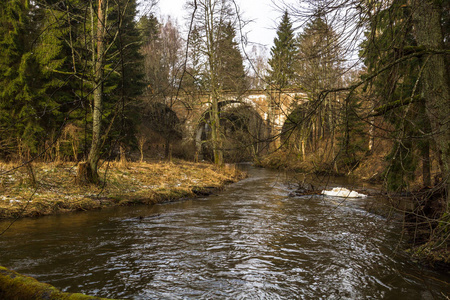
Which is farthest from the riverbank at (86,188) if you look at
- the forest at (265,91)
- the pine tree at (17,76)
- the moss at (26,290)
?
the moss at (26,290)

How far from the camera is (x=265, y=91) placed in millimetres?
5266

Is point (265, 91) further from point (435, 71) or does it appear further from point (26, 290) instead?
point (26, 290)

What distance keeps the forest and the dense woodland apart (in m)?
0.04

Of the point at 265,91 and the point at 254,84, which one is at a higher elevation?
the point at 254,84

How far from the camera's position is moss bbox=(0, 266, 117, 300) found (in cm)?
161

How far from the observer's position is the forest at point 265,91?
9.80ft

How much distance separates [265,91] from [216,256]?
3.11 m

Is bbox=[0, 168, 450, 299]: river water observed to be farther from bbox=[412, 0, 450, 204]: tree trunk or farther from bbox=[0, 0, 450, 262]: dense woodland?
bbox=[412, 0, 450, 204]: tree trunk

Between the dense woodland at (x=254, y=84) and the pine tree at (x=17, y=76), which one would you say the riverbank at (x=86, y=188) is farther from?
the pine tree at (x=17, y=76)

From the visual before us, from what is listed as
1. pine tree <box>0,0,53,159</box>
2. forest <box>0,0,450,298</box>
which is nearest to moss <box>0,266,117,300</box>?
forest <box>0,0,450,298</box>

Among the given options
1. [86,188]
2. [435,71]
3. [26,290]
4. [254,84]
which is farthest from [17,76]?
[435,71]

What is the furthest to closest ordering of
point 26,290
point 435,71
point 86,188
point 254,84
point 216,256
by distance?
point 254,84 < point 86,188 < point 216,256 < point 435,71 < point 26,290

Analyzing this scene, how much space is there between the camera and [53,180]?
10352 millimetres

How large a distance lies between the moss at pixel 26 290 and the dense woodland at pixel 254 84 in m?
0.70
